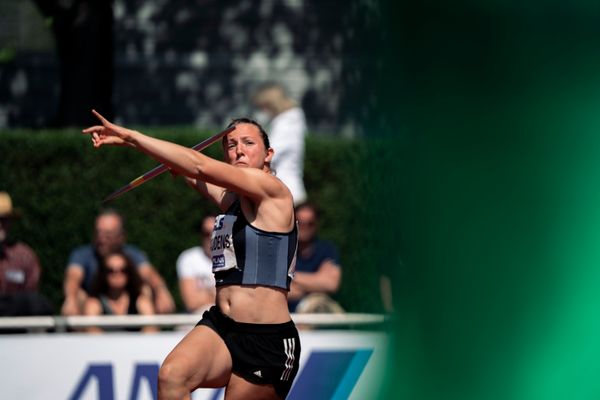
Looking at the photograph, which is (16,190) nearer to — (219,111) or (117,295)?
(117,295)

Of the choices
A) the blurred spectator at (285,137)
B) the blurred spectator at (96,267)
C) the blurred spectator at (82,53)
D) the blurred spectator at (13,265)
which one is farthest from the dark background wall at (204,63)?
the blurred spectator at (96,267)

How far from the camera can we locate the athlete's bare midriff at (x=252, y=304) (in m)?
5.87

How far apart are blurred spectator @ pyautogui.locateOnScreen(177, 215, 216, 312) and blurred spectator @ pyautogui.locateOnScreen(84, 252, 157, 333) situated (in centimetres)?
32

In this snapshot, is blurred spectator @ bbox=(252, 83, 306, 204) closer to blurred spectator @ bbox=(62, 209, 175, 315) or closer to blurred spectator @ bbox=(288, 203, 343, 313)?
blurred spectator @ bbox=(288, 203, 343, 313)

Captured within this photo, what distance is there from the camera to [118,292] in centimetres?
920

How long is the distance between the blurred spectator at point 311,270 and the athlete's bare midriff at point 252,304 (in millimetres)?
3081

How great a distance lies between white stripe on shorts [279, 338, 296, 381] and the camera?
19.5ft

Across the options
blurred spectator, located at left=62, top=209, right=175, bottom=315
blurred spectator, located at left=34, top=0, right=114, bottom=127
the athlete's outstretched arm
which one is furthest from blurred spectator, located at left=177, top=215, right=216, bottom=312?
blurred spectator, located at left=34, top=0, right=114, bottom=127

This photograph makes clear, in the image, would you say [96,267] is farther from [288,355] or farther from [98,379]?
[288,355]

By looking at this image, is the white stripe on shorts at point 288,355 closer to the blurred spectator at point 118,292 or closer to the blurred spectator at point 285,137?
the blurred spectator at point 118,292

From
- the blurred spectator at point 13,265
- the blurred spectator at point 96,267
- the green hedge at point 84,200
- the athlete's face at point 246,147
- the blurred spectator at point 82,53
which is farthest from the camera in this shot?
the blurred spectator at point 82,53

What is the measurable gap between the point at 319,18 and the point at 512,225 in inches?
545

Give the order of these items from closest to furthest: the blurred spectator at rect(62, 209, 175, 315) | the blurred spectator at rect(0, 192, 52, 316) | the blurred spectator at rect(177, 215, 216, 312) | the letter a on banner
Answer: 1. the letter a on banner
2. the blurred spectator at rect(177, 215, 216, 312)
3. the blurred spectator at rect(62, 209, 175, 315)
4. the blurred spectator at rect(0, 192, 52, 316)

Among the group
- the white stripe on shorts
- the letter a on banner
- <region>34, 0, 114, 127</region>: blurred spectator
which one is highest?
<region>34, 0, 114, 127</region>: blurred spectator
